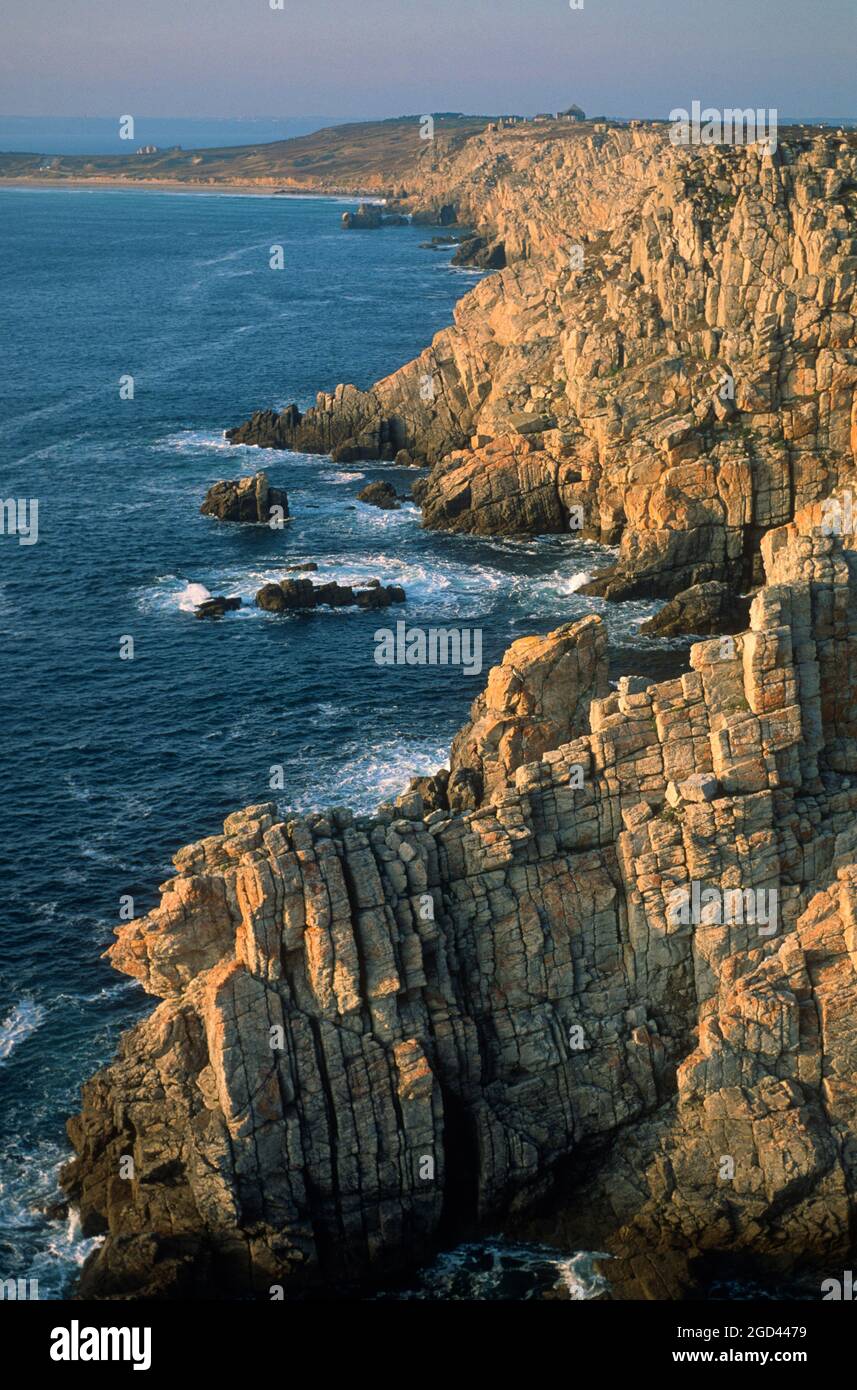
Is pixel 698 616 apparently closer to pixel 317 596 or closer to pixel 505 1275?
pixel 317 596

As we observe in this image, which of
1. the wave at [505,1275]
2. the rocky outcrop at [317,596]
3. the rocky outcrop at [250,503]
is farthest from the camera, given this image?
the rocky outcrop at [250,503]

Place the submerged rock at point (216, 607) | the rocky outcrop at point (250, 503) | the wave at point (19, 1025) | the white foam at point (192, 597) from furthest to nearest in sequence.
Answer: the rocky outcrop at point (250, 503)
the white foam at point (192, 597)
the submerged rock at point (216, 607)
the wave at point (19, 1025)

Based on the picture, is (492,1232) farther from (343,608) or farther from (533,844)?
(343,608)

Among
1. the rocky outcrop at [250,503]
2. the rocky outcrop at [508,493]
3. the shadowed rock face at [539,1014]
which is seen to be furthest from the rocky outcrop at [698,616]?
the shadowed rock face at [539,1014]

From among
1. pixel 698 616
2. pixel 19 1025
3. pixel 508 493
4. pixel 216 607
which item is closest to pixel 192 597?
pixel 216 607

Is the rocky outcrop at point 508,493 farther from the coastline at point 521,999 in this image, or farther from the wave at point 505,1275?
the wave at point 505,1275

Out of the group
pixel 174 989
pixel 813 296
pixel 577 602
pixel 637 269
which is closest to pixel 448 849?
pixel 174 989
